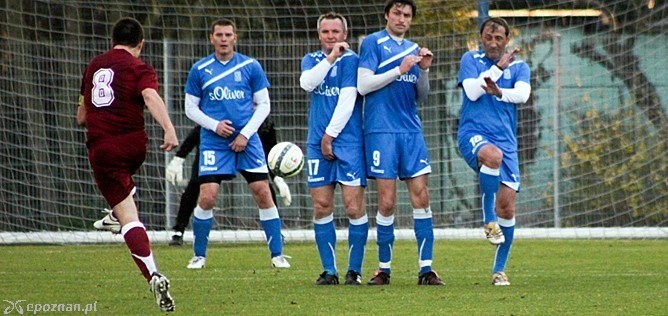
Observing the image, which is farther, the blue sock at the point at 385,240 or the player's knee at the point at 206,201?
the player's knee at the point at 206,201

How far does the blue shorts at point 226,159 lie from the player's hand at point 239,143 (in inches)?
3.8

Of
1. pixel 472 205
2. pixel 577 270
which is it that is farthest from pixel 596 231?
pixel 577 270

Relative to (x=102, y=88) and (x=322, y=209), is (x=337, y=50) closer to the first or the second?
(x=322, y=209)

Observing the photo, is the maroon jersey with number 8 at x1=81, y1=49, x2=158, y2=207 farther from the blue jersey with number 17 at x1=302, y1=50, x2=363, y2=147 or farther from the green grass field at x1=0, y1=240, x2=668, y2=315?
the blue jersey with number 17 at x1=302, y1=50, x2=363, y2=147

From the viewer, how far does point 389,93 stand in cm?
988

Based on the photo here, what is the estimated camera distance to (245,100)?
11945 millimetres

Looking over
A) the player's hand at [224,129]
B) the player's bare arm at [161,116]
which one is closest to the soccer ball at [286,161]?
the player's hand at [224,129]

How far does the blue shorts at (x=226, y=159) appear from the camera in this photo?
38.5 feet

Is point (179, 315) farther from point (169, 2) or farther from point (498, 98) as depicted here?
point (169, 2)

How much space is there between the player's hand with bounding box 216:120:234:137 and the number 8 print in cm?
317

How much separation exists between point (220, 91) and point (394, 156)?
100 inches

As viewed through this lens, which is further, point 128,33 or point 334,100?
point 334,100

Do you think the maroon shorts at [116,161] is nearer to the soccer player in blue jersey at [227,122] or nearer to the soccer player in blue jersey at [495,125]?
the soccer player in blue jersey at [495,125]

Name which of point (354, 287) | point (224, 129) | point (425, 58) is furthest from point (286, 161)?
point (425, 58)
